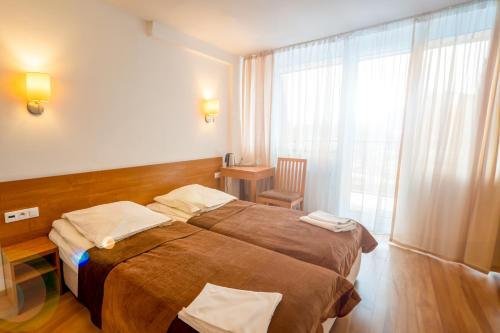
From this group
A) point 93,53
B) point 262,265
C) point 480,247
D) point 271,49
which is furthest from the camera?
point 271,49

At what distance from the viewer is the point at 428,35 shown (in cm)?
245

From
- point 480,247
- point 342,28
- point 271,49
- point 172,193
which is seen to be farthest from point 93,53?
point 480,247

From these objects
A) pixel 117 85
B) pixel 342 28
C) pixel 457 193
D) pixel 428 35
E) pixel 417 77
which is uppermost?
pixel 342 28

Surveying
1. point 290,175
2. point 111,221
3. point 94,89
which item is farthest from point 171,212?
point 290,175

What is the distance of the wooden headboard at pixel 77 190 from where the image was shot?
1.79 metres

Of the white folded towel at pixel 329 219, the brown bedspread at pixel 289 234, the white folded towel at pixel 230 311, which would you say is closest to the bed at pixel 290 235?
the brown bedspread at pixel 289 234

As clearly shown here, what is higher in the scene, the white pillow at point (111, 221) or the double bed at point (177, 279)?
the white pillow at point (111, 221)

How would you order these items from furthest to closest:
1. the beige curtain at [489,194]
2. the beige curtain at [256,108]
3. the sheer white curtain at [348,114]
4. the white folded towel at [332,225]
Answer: the beige curtain at [256,108], the sheer white curtain at [348,114], the beige curtain at [489,194], the white folded towel at [332,225]

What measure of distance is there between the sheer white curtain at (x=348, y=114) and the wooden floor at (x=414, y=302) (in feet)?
2.25

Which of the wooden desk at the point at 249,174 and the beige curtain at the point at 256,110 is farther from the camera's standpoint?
the beige curtain at the point at 256,110

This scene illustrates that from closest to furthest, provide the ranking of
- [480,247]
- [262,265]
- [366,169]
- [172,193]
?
[262,265] < [480,247] < [172,193] < [366,169]

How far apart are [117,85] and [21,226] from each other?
144 centimetres

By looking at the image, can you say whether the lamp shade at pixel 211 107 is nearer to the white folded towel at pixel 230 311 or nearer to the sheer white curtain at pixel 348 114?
the sheer white curtain at pixel 348 114

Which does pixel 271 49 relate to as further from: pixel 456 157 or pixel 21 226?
pixel 21 226
